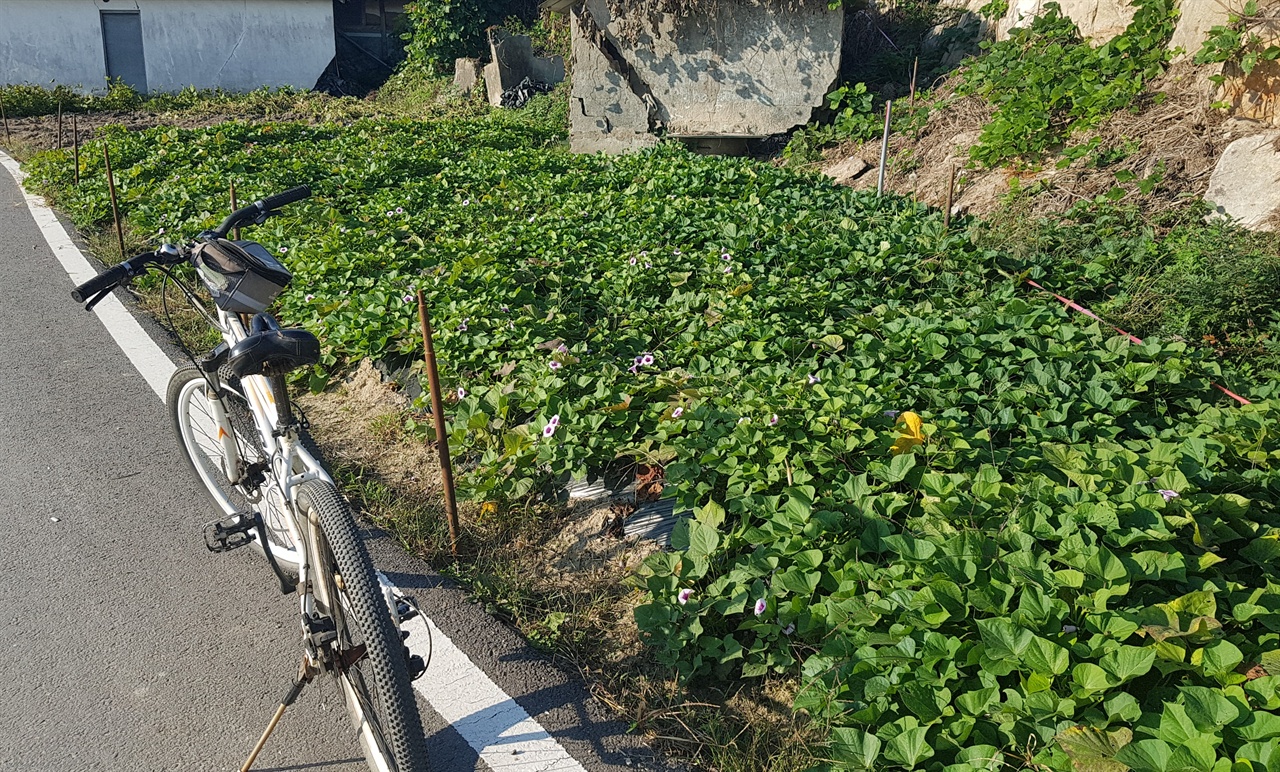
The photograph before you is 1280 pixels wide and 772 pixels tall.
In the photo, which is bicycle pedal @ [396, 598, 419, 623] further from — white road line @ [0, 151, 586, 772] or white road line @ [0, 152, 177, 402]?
white road line @ [0, 152, 177, 402]

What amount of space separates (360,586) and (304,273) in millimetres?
4784

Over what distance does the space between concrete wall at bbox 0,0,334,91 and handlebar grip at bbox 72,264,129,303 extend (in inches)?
885

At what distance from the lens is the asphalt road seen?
2.80 m

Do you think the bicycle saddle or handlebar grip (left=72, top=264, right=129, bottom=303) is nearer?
the bicycle saddle

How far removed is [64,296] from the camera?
23.1 feet

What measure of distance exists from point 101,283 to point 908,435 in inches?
118

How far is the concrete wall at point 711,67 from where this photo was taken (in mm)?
10078

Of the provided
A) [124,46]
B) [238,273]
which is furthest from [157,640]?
[124,46]

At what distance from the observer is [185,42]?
22188 millimetres

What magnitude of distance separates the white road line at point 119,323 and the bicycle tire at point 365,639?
261 centimetres

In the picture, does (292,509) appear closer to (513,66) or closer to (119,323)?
(119,323)

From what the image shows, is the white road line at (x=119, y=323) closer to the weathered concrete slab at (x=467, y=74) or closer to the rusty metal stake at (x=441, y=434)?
the rusty metal stake at (x=441, y=434)

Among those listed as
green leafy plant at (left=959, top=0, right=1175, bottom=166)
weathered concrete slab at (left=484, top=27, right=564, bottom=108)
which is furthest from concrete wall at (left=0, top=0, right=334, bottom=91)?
green leafy plant at (left=959, top=0, right=1175, bottom=166)

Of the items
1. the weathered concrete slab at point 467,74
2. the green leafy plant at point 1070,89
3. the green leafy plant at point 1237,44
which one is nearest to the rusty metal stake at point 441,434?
the green leafy plant at point 1070,89
